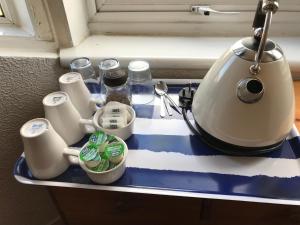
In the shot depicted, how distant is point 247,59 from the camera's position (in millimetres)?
470

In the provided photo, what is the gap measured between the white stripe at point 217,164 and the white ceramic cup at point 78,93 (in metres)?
0.16

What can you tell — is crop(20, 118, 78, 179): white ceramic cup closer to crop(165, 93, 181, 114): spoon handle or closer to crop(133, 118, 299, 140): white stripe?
crop(133, 118, 299, 140): white stripe

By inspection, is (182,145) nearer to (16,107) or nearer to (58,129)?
(58,129)

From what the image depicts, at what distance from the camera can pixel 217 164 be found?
0.54 meters

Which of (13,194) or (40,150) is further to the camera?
(13,194)

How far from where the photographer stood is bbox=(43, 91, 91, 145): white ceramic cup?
555mm

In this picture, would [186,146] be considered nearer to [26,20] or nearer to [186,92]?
[186,92]

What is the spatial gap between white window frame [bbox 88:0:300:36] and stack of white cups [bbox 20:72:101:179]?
307mm

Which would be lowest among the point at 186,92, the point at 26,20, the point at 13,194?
the point at 13,194

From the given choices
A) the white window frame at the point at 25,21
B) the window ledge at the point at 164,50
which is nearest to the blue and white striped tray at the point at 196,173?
the window ledge at the point at 164,50

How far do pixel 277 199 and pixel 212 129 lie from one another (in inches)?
6.5

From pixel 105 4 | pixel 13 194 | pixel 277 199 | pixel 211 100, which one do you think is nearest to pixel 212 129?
pixel 211 100

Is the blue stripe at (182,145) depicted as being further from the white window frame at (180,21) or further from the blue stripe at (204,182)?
the white window frame at (180,21)

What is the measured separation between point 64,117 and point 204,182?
30 centimetres
